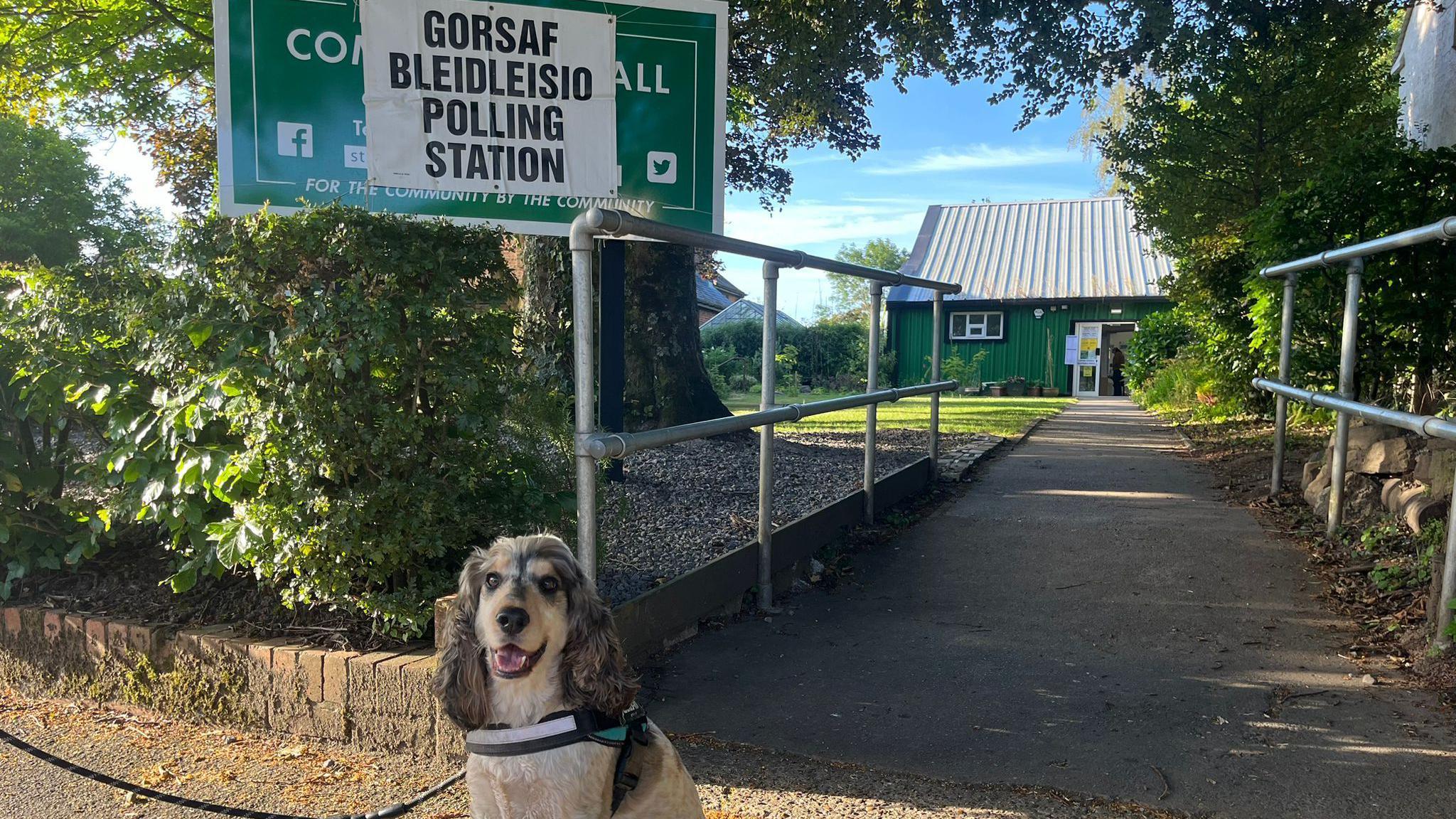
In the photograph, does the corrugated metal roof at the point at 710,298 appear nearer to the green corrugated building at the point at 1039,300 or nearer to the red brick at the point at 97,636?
the green corrugated building at the point at 1039,300

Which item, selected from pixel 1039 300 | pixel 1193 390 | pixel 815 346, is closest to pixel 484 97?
pixel 1193 390

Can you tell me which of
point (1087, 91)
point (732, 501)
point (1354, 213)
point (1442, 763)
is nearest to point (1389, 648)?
point (1442, 763)

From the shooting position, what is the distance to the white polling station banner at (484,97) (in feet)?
13.3

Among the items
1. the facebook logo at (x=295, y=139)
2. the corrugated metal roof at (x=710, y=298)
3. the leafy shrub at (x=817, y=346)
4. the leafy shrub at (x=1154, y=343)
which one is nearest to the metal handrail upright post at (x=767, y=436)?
the facebook logo at (x=295, y=139)

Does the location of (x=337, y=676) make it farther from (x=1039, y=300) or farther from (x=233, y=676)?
(x=1039, y=300)

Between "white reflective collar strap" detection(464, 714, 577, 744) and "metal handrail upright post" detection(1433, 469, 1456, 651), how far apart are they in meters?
3.24

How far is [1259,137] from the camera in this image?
1141 cm

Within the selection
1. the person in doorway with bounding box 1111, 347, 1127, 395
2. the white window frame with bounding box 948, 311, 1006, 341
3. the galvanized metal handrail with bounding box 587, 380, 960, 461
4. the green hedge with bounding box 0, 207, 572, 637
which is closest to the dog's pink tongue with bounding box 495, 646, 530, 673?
the galvanized metal handrail with bounding box 587, 380, 960, 461

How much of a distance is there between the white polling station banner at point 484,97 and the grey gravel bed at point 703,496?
1557 mm

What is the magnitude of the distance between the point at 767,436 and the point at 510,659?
2.45 meters

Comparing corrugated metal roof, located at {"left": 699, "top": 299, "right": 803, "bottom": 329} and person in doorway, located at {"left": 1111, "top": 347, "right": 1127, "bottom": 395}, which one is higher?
corrugated metal roof, located at {"left": 699, "top": 299, "right": 803, "bottom": 329}

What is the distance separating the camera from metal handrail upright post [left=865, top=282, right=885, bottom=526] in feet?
18.8

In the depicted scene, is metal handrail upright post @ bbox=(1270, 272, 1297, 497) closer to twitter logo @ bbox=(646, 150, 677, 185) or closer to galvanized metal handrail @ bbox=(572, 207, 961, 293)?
galvanized metal handrail @ bbox=(572, 207, 961, 293)

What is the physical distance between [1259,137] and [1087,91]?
4.10 metres
